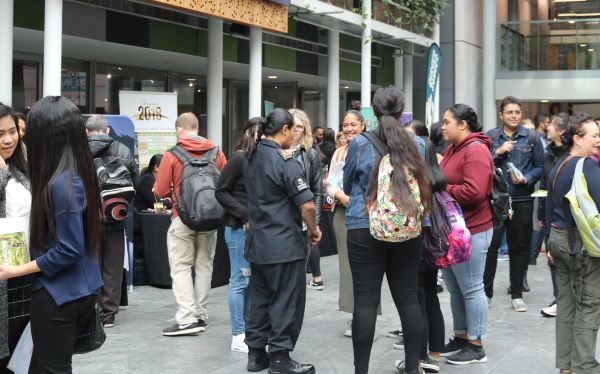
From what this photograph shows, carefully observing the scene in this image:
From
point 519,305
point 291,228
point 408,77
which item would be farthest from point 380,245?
point 408,77

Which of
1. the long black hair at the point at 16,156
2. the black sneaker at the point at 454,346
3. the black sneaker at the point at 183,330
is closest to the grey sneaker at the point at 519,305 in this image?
the black sneaker at the point at 454,346

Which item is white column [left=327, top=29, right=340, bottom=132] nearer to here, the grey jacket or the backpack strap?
the backpack strap

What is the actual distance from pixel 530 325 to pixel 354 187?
10.8 ft

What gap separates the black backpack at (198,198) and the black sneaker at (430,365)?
2.14 m

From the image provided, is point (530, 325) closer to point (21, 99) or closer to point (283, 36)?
point (21, 99)

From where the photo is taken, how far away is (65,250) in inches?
138

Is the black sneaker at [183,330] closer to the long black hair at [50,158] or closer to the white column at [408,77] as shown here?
the long black hair at [50,158]

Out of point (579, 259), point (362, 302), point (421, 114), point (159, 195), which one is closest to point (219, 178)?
point (159, 195)

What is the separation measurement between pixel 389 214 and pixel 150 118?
837 cm

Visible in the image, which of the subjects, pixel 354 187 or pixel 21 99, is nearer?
pixel 354 187

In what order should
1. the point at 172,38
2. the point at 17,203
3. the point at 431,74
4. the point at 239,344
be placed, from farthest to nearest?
the point at 431,74
the point at 172,38
the point at 239,344
the point at 17,203

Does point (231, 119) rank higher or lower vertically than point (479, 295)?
higher

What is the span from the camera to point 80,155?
365 cm

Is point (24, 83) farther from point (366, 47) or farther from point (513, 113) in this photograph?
point (513, 113)
